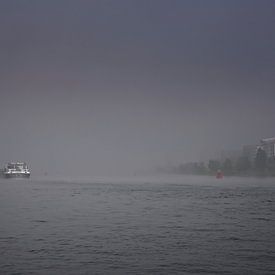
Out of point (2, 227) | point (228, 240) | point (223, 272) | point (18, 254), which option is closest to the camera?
point (223, 272)

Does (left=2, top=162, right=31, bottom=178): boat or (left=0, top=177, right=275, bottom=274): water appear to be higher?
(left=2, top=162, right=31, bottom=178): boat

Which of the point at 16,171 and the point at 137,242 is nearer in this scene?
the point at 137,242

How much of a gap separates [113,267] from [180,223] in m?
9.22

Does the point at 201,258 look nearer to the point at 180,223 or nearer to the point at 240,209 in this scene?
the point at 180,223

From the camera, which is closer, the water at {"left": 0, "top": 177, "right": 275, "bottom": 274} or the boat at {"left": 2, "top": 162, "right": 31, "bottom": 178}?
the water at {"left": 0, "top": 177, "right": 275, "bottom": 274}

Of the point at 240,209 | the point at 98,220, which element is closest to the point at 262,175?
the point at 240,209

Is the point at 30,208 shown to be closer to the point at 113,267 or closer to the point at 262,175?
the point at 113,267

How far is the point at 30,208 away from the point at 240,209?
39.3 ft

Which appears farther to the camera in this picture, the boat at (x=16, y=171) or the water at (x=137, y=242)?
the boat at (x=16, y=171)

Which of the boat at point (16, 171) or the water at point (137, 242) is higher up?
the boat at point (16, 171)

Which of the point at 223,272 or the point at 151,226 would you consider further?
the point at 151,226

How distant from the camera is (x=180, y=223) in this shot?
72.0ft

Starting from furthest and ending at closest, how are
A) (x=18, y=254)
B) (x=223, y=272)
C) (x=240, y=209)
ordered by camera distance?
1. (x=240, y=209)
2. (x=18, y=254)
3. (x=223, y=272)

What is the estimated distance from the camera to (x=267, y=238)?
57.3 ft
